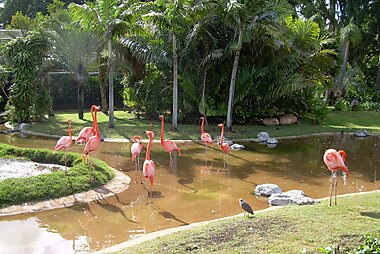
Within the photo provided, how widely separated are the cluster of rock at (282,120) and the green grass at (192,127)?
1.10ft

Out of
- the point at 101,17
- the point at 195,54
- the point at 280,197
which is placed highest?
the point at 101,17

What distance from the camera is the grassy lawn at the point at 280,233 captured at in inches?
214

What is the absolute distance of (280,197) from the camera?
8445mm

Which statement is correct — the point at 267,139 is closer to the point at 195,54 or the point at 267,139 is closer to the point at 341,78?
the point at 195,54

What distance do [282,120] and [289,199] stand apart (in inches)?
436

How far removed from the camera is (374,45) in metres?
33.8

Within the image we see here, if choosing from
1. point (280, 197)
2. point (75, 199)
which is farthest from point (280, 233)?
point (75, 199)

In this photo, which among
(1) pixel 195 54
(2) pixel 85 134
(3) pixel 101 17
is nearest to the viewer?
(2) pixel 85 134

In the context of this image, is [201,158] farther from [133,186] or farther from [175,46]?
[175,46]

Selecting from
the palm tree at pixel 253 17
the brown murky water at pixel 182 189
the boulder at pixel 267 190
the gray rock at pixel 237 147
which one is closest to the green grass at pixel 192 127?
the brown murky water at pixel 182 189

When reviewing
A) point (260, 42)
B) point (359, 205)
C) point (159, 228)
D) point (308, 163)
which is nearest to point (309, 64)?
point (260, 42)

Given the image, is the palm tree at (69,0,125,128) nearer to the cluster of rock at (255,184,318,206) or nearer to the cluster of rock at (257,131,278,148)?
the cluster of rock at (257,131,278,148)

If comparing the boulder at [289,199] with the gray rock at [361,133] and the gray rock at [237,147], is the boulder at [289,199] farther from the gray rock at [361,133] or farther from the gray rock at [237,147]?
the gray rock at [361,133]

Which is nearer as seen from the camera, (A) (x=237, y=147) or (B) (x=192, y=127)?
(A) (x=237, y=147)
